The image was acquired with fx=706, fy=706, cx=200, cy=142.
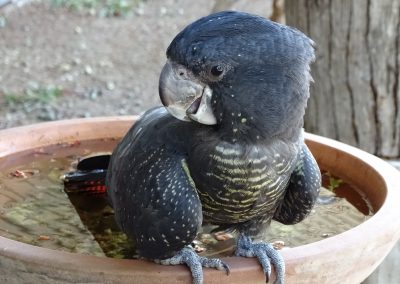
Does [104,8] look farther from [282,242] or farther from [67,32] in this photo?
[282,242]

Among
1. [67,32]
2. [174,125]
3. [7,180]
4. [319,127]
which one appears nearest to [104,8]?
[67,32]

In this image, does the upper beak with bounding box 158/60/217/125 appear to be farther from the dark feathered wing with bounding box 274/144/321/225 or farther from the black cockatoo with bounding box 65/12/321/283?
the dark feathered wing with bounding box 274/144/321/225

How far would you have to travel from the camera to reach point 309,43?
158 cm

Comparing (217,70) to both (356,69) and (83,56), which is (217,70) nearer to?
(356,69)

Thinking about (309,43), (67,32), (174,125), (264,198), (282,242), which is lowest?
(67,32)

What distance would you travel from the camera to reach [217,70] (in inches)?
57.9

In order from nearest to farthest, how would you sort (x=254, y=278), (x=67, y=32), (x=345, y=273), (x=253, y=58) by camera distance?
(x=253, y=58)
(x=254, y=278)
(x=345, y=273)
(x=67, y=32)

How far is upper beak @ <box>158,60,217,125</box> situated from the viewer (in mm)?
1495

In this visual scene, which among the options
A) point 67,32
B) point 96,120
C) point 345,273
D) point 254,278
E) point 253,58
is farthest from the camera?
point 67,32

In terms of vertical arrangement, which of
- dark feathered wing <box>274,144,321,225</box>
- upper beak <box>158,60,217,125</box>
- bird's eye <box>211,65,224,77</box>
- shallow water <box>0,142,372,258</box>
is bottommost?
shallow water <box>0,142,372,258</box>

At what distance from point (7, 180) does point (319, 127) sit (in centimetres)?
140

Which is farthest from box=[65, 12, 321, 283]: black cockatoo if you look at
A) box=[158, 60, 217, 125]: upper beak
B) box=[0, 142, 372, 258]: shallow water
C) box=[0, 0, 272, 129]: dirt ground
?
box=[0, 0, 272, 129]: dirt ground

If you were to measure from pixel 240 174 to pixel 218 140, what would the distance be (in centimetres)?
9

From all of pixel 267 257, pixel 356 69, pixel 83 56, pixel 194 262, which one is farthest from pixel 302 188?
pixel 83 56
